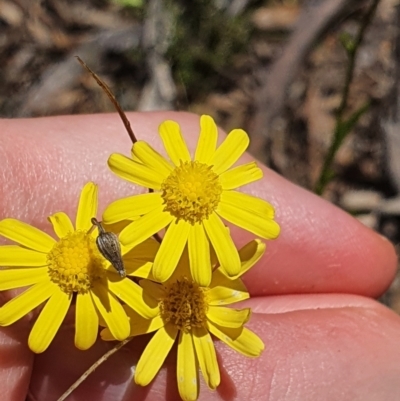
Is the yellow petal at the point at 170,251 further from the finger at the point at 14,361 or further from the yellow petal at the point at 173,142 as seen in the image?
the finger at the point at 14,361

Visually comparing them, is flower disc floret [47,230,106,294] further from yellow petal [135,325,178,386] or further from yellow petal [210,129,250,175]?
yellow petal [210,129,250,175]

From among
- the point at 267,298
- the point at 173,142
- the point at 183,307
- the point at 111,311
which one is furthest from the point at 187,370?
the point at 267,298

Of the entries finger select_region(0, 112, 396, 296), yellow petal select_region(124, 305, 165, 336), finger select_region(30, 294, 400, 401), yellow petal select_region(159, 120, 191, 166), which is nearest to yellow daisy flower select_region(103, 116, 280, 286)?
yellow petal select_region(159, 120, 191, 166)

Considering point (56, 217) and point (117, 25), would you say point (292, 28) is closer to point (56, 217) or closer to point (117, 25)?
point (117, 25)

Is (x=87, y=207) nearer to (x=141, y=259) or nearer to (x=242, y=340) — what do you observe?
(x=141, y=259)

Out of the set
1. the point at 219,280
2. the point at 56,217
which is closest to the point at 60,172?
the point at 56,217
